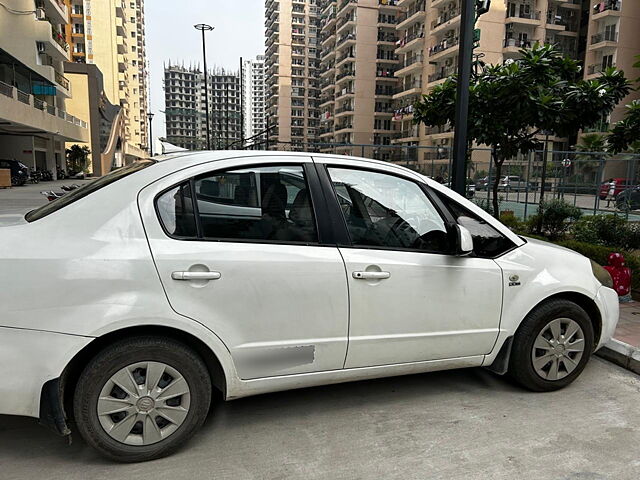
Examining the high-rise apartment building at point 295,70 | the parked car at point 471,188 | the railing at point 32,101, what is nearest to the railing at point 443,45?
the railing at point 32,101

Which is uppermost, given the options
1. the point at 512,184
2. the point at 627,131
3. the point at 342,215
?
the point at 627,131

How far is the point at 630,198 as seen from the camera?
1520 centimetres

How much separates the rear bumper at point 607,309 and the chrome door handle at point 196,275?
284cm

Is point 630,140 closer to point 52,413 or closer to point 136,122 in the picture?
point 52,413

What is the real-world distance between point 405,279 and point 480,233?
75 cm

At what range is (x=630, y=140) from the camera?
770 cm

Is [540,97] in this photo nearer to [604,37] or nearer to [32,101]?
[32,101]

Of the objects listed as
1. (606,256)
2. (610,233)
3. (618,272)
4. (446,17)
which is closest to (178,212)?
(618,272)

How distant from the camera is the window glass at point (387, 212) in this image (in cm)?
320

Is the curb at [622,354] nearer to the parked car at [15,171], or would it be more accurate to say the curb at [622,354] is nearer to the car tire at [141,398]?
the car tire at [141,398]

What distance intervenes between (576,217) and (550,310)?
7250 millimetres

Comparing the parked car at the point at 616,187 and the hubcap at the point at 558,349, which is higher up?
the parked car at the point at 616,187

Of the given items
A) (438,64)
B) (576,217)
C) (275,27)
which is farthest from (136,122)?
(576,217)

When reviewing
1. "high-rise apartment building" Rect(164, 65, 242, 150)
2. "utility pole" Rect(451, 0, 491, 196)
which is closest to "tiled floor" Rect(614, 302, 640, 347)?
"utility pole" Rect(451, 0, 491, 196)
